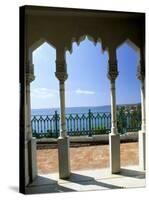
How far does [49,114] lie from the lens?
102 inches

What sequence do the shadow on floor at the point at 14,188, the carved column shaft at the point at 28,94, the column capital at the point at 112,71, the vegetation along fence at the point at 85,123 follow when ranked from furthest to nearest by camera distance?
the column capital at the point at 112,71 → the vegetation along fence at the point at 85,123 → the carved column shaft at the point at 28,94 → the shadow on floor at the point at 14,188

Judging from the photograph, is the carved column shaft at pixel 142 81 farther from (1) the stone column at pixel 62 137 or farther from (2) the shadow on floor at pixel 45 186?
(2) the shadow on floor at pixel 45 186

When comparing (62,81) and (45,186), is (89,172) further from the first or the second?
(62,81)

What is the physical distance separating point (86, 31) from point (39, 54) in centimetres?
46

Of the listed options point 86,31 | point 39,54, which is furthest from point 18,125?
point 86,31

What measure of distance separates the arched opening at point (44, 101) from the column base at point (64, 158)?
0.05 m

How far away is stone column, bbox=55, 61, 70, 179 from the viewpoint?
8.54 feet

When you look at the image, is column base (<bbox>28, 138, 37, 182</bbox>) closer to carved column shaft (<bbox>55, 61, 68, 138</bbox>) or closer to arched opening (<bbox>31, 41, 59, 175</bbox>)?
arched opening (<bbox>31, 41, 59, 175</bbox>)

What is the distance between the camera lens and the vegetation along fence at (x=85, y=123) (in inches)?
102

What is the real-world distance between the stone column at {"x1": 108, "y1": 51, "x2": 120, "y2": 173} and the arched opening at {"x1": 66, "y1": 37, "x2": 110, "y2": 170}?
4cm

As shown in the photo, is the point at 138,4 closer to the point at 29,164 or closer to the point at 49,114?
the point at 49,114

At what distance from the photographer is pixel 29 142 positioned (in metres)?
2.53

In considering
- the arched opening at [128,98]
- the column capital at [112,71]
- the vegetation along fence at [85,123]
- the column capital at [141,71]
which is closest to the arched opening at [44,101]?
the vegetation along fence at [85,123]

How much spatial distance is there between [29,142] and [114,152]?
0.77 metres
